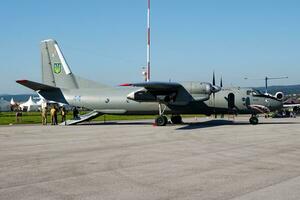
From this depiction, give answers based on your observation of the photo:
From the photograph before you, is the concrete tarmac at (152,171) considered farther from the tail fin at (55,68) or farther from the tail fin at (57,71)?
the tail fin at (55,68)

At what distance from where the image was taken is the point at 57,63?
32.1m

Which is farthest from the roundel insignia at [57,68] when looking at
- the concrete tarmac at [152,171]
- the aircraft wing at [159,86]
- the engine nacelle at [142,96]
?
the concrete tarmac at [152,171]

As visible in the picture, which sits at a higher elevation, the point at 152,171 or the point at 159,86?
the point at 159,86

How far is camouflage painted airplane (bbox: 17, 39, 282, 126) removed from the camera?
93.4 ft

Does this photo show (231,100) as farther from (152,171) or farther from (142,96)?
(152,171)

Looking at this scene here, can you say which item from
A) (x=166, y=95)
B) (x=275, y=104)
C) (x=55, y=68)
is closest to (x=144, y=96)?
(x=166, y=95)

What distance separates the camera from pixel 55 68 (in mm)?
32094

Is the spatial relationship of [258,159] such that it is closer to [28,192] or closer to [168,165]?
[168,165]

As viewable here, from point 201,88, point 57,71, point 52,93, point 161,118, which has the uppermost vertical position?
point 57,71

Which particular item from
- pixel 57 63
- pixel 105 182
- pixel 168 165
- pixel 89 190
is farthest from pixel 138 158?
pixel 57 63

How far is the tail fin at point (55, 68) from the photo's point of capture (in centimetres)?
3188

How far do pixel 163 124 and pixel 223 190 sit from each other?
67.8 feet

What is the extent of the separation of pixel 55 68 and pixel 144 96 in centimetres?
842

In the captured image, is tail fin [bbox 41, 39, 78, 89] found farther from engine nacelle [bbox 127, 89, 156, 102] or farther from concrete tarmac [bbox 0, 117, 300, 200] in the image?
concrete tarmac [bbox 0, 117, 300, 200]
